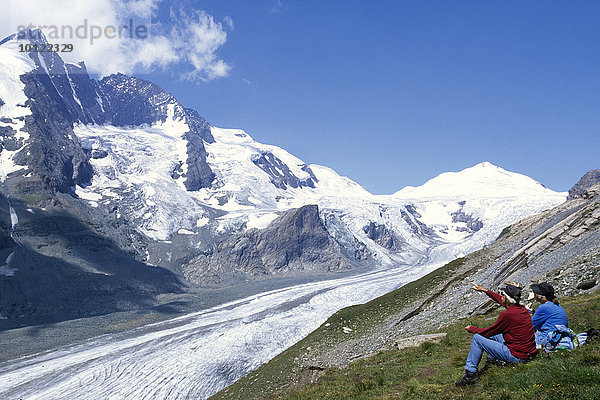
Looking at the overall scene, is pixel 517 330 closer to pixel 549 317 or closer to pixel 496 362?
pixel 496 362

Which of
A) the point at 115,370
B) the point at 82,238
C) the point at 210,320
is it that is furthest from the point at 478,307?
the point at 82,238

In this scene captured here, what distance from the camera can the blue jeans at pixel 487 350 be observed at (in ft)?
32.6

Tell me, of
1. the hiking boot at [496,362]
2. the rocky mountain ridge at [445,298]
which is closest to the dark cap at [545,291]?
the hiking boot at [496,362]

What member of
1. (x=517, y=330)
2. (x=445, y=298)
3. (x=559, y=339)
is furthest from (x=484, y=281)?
(x=517, y=330)

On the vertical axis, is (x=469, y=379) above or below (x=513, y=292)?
below

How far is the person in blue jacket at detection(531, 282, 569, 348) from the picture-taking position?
10.3 m

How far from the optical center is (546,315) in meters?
10.5

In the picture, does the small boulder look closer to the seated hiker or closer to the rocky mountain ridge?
the rocky mountain ridge

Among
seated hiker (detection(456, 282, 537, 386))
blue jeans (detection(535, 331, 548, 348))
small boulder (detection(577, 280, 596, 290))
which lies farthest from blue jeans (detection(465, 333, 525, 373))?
small boulder (detection(577, 280, 596, 290))

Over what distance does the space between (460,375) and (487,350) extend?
5.44 feet

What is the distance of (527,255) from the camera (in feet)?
104

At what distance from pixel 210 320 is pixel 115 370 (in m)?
44.6

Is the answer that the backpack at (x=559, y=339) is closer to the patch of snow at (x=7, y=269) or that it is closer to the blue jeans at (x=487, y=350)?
the blue jeans at (x=487, y=350)

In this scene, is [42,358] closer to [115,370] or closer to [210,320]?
[115,370]
